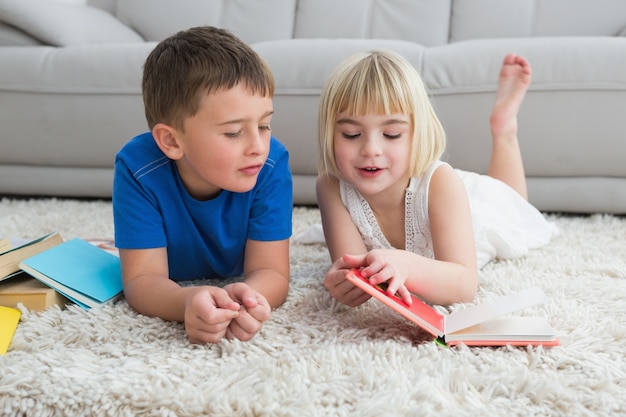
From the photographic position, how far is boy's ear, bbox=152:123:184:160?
1060 mm

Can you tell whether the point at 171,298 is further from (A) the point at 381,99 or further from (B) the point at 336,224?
(A) the point at 381,99

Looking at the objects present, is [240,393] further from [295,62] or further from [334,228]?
[295,62]

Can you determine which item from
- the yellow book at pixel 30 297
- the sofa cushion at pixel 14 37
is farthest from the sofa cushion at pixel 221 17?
the yellow book at pixel 30 297

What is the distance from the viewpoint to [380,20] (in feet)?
8.22

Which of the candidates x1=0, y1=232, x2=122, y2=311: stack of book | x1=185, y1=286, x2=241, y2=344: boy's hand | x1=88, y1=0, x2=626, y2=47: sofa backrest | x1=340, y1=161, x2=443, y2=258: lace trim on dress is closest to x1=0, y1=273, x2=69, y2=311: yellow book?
x1=0, y1=232, x2=122, y2=311: stack of book

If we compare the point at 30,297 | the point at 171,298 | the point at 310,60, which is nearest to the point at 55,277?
the point at 30,297

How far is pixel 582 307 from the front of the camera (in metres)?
1.06

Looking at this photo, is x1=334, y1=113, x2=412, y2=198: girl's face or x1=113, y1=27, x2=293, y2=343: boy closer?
x1=113, y1=27, x2=293, y2=343: boy

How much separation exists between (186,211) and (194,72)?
0.82 feet

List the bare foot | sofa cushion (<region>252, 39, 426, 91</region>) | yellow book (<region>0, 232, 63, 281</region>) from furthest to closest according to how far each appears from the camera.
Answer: sofa cushion (<region>252, 39, 426, 91</region>)
the bare foot
yellow book (<region>0, 232, 63, 281</region>)

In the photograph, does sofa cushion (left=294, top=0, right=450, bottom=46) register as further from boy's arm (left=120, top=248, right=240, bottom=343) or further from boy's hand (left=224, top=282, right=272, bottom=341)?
boy's hand (left=224, top=282, right=272, bottom=341)

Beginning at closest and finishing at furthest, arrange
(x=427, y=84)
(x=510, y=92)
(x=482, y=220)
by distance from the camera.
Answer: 1. (x=482, y=220)
2. (x=510, y=92)
3. (x=427, y=84)

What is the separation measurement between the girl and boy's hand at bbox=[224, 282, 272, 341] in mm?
139

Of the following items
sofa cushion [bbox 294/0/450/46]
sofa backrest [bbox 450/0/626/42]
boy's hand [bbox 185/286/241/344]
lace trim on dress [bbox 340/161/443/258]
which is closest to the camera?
boy's hand [bbox 185/286/241/344]
